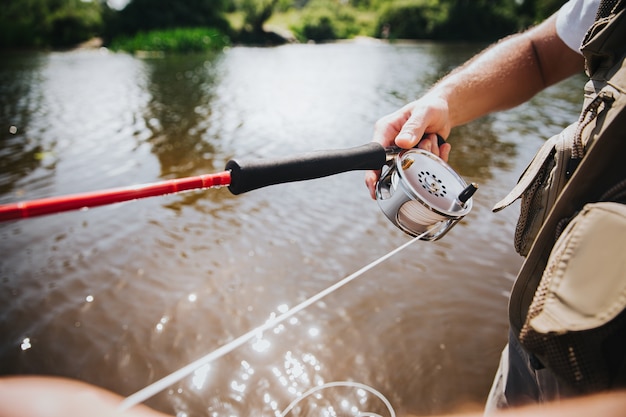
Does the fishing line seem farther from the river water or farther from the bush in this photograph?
the bush

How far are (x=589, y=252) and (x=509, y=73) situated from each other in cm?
140

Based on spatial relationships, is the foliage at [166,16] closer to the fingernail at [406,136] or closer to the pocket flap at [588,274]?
the fingernail at [406,136]

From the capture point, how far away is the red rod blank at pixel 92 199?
38.7 inches

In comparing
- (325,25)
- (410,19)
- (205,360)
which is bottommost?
(205,360)

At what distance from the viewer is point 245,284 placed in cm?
399

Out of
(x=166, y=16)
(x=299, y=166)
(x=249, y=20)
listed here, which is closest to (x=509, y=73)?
(x=299, y=166)

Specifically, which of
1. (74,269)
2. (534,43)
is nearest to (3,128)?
(74,269)

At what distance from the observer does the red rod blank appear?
3.22ft

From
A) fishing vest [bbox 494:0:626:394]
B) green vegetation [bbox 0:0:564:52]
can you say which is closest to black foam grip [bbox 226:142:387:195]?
fishing vest [bbox 494:0:626:394]

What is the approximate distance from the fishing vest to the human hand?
63 centimetres

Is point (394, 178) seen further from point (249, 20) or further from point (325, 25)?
point (325, 25)

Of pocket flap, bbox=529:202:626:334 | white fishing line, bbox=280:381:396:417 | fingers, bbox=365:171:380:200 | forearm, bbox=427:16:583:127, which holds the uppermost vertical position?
forearm, bbox=427:16:583:127

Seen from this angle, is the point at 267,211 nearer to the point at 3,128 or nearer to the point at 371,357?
the point at 371,357

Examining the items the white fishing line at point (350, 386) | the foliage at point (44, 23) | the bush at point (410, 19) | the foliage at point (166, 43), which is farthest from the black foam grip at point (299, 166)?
the bush at point (410, 19)
